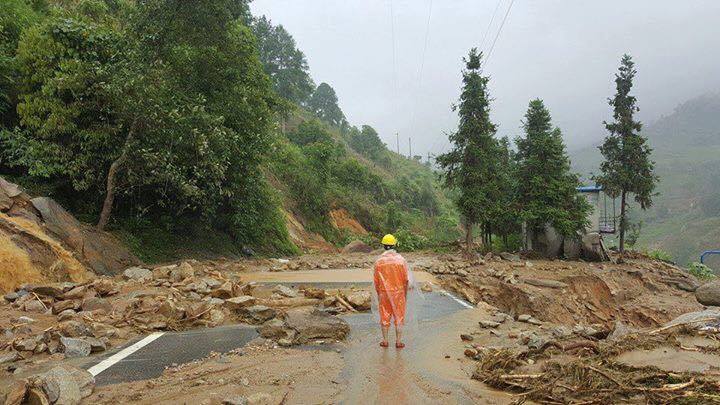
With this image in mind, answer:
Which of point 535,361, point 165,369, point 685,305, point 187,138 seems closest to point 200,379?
point 165,369

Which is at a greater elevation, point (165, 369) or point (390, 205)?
point (390, 205)

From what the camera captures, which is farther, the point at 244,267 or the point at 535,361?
the point at 244,267

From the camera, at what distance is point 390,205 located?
50.8 m

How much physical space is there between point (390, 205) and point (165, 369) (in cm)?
4537

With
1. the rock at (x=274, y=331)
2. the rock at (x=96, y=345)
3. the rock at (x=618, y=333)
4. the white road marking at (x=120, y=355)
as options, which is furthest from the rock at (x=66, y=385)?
the rock at (x=618, y=333)

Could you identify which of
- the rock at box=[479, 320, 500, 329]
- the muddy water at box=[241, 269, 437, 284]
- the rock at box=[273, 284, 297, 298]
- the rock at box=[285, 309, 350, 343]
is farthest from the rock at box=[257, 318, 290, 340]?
the muddy water at box=[241, 269, 437, 284]

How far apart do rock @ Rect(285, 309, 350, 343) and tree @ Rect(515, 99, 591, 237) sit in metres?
25.2

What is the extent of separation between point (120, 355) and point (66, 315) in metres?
2.51

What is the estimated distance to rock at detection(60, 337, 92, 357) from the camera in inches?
253

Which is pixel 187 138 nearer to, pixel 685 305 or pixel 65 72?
pixel 65 72

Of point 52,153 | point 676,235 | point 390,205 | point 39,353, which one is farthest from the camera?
point 676,235

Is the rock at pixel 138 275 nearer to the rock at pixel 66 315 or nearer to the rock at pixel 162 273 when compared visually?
the rock at pixel 162 273

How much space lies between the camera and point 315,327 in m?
7.82

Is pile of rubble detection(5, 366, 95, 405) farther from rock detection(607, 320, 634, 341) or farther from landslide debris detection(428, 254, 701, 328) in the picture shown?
landslide debris detection(428, 254, 701, 328)
